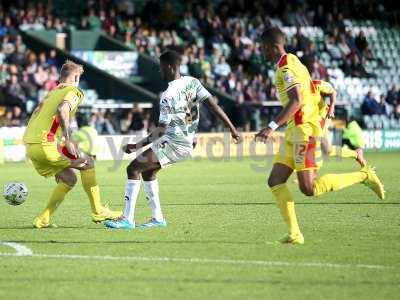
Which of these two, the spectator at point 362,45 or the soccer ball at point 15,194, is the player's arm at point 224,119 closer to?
the soccer ball at point 15,194

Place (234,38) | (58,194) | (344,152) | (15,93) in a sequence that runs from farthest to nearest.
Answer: (234,38) → (15,93) → (344,152) → (58,194)

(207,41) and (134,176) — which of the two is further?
(207,41)

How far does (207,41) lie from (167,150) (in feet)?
85.2

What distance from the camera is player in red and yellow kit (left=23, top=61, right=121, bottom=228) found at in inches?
509

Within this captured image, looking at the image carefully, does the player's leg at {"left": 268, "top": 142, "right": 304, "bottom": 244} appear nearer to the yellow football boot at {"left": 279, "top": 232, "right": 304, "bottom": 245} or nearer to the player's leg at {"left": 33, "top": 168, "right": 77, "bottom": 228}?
the yellow football boot at {"left": 279, "top": 232, "right": 304, "bottom": 245}

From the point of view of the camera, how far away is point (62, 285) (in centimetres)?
869

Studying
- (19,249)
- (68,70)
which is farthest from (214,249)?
(68,70)

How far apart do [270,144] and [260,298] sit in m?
25.4

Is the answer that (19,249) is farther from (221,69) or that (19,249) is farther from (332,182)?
(221,69)

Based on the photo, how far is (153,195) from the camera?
13016 millimetres

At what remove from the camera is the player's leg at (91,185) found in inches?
511

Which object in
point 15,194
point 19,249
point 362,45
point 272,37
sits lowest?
point 19,249

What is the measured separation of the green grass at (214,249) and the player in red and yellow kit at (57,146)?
44cm

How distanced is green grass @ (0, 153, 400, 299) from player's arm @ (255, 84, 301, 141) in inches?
45.7
